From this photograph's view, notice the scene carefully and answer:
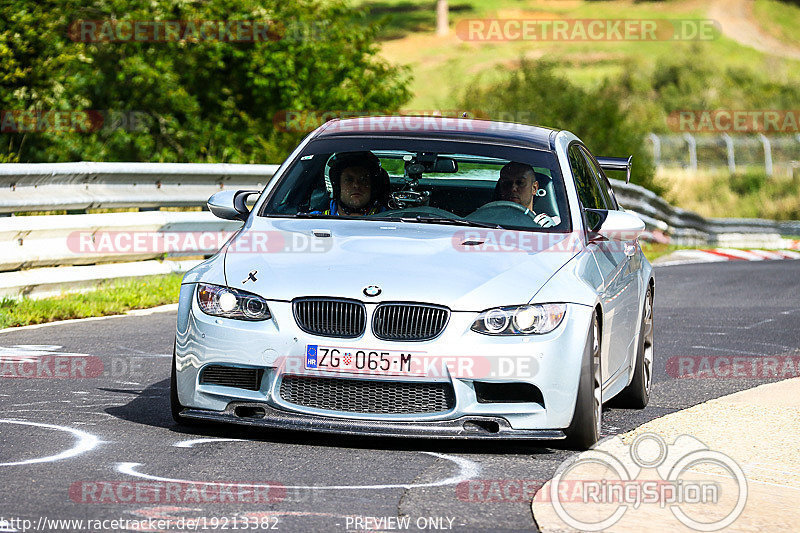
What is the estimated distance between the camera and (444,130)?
329 inches

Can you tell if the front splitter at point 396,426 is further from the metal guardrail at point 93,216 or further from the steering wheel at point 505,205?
the metal guardrail at point 93,216

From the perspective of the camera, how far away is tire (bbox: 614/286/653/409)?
8297 mm

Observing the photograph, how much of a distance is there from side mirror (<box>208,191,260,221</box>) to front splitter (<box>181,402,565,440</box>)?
1555mm

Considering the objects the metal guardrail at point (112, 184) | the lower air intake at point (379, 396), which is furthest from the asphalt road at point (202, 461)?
the metal guardrail at point (112, 184)

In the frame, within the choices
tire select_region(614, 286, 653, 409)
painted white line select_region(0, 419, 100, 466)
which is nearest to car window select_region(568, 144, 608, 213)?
tire select_region(614, 286, 653, 409)

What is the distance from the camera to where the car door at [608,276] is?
7.34 metres

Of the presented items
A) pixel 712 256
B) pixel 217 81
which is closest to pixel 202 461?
pixel 712 256

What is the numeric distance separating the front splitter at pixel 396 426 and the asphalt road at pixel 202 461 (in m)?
0.11

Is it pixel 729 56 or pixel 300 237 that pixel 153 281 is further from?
pixel 729 56

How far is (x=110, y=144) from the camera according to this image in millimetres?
22391

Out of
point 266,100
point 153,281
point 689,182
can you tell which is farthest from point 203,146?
point 689,182

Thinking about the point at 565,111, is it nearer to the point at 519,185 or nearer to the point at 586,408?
the point at 519,185

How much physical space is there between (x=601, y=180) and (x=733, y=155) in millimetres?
43887

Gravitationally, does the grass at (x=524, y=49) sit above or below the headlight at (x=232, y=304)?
above
